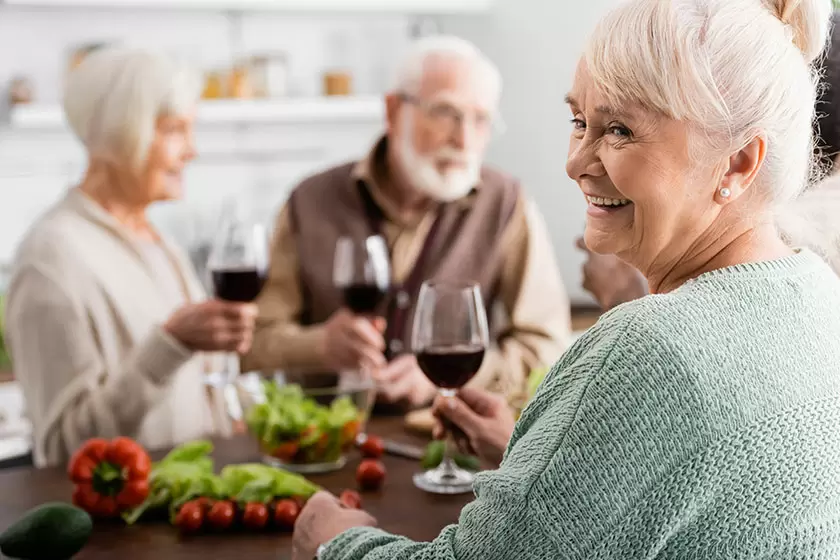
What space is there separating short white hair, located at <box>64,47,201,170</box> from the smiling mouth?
1615 millimetres

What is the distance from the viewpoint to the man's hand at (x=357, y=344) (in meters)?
2.05

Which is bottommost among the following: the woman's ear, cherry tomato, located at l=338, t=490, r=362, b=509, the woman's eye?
cherry tomato, located at l=338, t=490, r=362, b=509

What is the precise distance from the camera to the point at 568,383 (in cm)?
90

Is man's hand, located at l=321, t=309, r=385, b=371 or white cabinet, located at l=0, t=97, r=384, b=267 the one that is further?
white cabinet, located at l=0, t=97, r=384, b=267

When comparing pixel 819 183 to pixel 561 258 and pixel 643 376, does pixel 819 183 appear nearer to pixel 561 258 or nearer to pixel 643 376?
pixel 643 376

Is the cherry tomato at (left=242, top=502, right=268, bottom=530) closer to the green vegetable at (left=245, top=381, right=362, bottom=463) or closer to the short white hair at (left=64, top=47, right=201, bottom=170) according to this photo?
the green vegetable at (left=245, top=381, right=362, bottom=463)

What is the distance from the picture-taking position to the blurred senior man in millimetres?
2730

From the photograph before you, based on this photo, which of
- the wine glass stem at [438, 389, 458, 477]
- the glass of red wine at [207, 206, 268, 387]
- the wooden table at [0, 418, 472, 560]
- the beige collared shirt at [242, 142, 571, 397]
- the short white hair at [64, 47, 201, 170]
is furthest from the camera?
the beige collared shirt at [242, 142, 571, 397]

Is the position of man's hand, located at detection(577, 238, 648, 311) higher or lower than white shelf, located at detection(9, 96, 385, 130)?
higher

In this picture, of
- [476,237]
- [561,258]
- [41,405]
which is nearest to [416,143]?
[476,237]

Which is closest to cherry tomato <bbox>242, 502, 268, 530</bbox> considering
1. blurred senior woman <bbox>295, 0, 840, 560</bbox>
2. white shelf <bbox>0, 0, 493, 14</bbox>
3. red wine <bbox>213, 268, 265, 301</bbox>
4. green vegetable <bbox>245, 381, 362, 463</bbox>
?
green vegetable <bbox>245, 381, 362, 463</bbox>

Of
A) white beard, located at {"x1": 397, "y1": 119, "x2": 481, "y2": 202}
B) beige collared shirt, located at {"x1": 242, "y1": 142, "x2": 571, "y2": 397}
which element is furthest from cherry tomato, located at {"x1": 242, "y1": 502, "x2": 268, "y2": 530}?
white beard, located at {"x1": 397, "y1": 119, "x2": 481, "y2": 202}

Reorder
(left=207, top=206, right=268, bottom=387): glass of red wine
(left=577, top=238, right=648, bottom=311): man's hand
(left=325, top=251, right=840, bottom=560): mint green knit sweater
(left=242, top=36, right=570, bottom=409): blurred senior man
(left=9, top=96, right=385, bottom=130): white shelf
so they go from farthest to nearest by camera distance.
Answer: (left=9, top=96, right=385, bottom=130): white shelf, (left=242, top=36, right=570, bottom=409): blurred senior man, (left=207, top=206, right=268, bottom=387): glass of red wine, (left=577, top=238, right=648, bottom=311): man's hand, (left=325, top=251, right=840, bottom=560): mint green knit sweater

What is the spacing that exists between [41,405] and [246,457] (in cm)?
60
